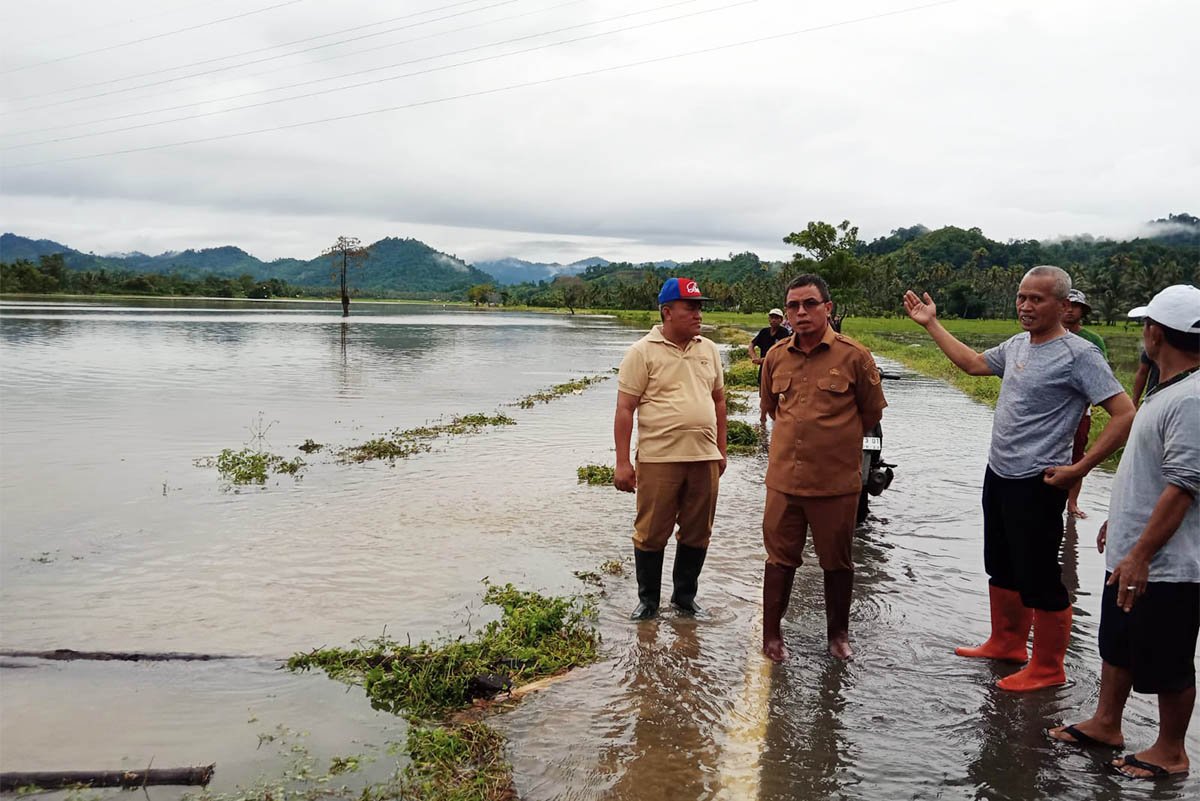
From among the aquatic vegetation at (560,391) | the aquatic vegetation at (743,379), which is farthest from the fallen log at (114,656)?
the aquatic vegetation at (743,379)

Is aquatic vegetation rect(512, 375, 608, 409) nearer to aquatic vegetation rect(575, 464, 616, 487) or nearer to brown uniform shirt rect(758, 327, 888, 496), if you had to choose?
aquatic vegetation rect(575, 464, 616, 487)

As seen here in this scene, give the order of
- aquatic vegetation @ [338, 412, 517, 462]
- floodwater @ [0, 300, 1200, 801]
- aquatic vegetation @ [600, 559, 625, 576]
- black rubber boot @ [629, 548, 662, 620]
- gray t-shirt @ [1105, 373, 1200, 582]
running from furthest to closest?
aquatic vegetation @ [338, 412, 517, 462] < aquatic vegetation @ [600, 559, 625, 576] < black rubber boot @ [629, 548, 662, 620] < floodwater @ [0, 300, 1200, 801] < gray t-shirt @ [1105, 373, 1200, 582]

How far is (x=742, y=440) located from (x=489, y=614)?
7.85 metres

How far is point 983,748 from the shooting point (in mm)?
3918

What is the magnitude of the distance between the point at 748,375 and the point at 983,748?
64.4 feet

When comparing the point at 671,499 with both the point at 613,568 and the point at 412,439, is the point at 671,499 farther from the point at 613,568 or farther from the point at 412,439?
the point at 412,439

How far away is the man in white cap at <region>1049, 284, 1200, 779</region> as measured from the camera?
3.42 meters

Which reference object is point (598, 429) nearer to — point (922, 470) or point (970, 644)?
point (922, 470)

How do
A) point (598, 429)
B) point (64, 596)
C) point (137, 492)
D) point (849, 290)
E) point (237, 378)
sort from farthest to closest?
point (849, 290), point (237, 378), point (598, 429), point (137, 492), point (64, 596)

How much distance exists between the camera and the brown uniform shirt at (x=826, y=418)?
4660mm

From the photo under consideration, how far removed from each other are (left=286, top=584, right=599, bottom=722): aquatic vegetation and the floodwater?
0.47 ft

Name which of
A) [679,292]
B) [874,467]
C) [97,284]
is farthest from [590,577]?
[97,284]

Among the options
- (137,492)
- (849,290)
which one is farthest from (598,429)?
(849,290)

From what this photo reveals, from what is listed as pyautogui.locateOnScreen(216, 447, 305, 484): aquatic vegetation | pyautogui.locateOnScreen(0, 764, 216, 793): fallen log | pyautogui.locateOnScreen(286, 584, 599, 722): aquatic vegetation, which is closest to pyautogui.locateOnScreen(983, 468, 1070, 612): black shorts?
pyautogui.locateOnScreen(286, 584, 599, 722): aquatic vegetation
